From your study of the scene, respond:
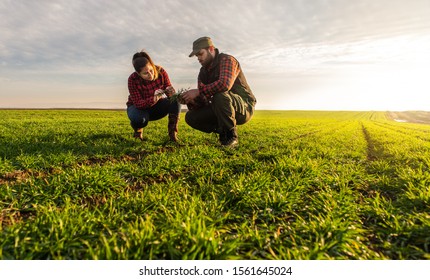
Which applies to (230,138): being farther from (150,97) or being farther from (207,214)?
(207,214)

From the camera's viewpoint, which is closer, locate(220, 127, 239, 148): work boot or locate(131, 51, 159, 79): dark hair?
locate(131, 51, 159, 79): dark hair

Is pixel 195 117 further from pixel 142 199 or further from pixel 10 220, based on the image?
pixel 10 220

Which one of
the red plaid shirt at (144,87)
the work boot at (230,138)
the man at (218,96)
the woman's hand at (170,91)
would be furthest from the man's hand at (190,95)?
the work boot at (230,138)

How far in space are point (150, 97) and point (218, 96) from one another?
2.25 meters

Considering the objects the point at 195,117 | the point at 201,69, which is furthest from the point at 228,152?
the point at 201,69

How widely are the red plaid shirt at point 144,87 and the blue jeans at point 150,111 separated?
8.1 inches

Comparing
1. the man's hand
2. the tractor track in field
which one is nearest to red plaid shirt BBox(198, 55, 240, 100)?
the man's hand

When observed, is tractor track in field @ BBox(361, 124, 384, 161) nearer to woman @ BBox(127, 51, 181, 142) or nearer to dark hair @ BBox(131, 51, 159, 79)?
woman @ BBox(127, 51, 181, 142)

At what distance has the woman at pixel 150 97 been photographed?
673cm

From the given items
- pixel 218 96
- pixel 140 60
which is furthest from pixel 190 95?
pixel 140 60

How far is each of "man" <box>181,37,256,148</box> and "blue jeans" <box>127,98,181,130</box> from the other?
58 centimetres

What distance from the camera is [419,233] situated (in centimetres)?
217

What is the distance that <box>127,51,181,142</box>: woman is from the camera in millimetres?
6734
